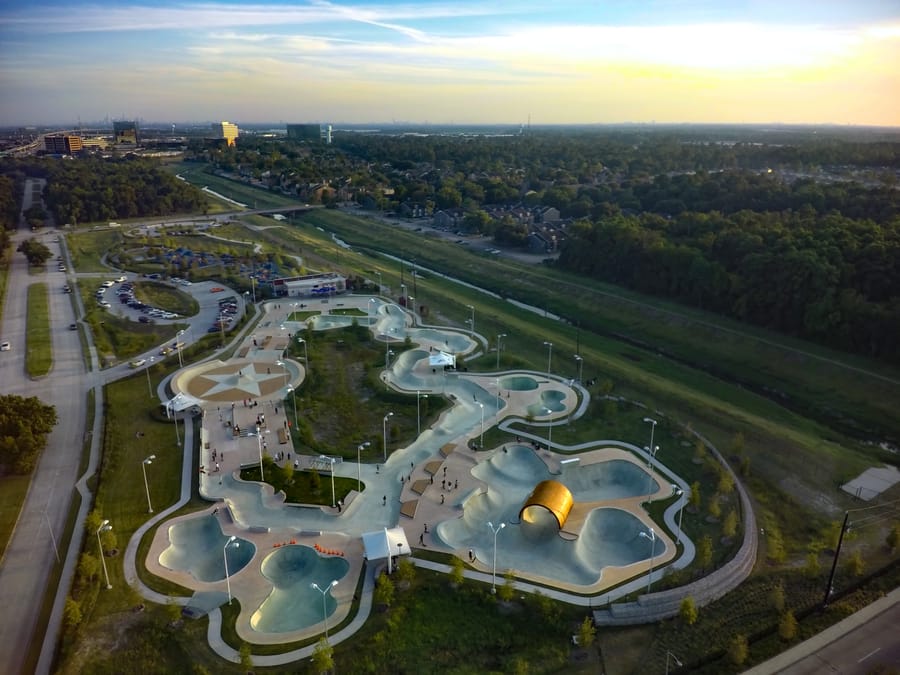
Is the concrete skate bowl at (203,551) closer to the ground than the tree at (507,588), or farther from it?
closer to the ground

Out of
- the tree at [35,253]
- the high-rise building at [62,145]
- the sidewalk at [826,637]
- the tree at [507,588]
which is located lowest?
the sidewalk at [826,637]

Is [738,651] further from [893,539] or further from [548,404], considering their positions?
[548,404]

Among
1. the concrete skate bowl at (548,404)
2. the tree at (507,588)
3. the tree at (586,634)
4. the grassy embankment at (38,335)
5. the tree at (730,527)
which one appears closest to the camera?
the tree at (586,634)

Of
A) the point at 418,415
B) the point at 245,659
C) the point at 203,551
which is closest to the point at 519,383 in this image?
the point at 418,415

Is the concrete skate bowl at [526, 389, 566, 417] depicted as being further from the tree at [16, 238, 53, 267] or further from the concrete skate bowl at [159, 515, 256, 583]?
the tree at [16, 238, 53, 267]

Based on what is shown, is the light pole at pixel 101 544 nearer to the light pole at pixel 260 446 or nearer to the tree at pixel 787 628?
the light pole at pixel 260 446

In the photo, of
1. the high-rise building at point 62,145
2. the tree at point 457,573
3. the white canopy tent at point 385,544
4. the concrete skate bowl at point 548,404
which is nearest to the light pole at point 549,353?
the concrete skate bowl at point 548,404

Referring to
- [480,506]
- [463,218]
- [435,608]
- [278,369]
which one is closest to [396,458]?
[480,506]
